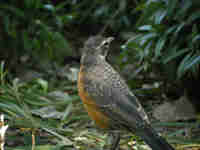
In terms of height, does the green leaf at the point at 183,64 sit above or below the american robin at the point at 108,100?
above

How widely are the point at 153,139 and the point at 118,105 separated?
47 cm

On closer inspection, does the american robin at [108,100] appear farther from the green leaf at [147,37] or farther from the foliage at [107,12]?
the foliage at [107,12]

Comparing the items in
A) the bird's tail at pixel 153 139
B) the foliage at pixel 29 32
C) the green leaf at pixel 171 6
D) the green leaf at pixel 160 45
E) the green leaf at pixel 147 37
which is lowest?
the bird's tail at pixel 153 139

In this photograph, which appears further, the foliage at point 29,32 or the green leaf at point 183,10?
the foliage at point 29,32

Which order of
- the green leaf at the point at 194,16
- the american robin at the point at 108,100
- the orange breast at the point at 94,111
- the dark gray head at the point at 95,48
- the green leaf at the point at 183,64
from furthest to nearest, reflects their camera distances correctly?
the green leaf at the point at 183,64
the green leaf at the point at 194,16
the dark gray head at the point at 95,48
the orange breast at the point at 94,111
the american robin at the point at 108,100

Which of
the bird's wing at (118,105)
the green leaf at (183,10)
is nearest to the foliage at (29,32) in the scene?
the green leaf at (183,10)

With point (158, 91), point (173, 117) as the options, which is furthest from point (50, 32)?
point (173, 117)

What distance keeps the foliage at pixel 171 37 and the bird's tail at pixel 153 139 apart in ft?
3.81

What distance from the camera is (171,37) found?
4.28 metres

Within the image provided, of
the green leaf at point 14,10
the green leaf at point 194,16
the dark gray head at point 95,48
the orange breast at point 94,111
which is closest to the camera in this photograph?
the orange breast at point 94,111

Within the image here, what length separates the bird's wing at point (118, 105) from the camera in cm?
320

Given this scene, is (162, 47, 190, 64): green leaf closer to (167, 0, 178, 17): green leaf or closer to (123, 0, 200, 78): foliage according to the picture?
(123, 0, 200, 78): foliage

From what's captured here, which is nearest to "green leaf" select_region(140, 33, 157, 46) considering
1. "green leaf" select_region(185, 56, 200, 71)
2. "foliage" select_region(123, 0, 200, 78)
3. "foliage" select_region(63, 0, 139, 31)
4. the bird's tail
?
"foliage" select_region(123, 0, 200, 78)

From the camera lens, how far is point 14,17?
5598 millimetres
